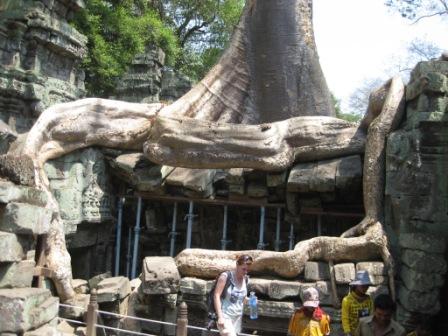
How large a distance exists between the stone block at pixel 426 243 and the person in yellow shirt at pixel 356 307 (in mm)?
1527

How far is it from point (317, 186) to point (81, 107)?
126 inches

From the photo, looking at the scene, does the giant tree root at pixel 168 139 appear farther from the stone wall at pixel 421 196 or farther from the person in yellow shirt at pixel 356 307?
the person in yellow shirt at pixel 356 307

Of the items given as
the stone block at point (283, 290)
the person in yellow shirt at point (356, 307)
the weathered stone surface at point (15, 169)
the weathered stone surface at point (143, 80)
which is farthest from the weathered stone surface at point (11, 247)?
the weathered stone surface at point (143, 80)

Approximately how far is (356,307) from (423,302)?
1536 millimetres

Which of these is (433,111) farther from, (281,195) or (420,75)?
(281,195)

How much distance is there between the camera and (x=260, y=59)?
28.1 ft

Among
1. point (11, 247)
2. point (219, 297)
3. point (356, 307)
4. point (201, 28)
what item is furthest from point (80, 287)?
point (201, 28)

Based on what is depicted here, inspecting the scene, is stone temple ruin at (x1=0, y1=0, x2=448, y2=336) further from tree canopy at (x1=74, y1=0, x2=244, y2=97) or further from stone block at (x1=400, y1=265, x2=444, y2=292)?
tree canopy at (x1=74, y1=0, x2=244, y2=97)

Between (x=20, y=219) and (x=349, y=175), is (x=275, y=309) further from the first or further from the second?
(x=20, y=219)

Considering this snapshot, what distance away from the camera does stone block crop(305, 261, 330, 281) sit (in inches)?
201

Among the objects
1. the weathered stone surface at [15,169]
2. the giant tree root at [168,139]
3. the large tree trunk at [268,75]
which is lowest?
the weathered stone surface at [15,169]

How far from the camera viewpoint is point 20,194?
3.31 metres

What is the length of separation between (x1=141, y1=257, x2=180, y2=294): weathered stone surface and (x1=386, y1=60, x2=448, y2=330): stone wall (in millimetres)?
2091

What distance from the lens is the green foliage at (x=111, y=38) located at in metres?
15.7
